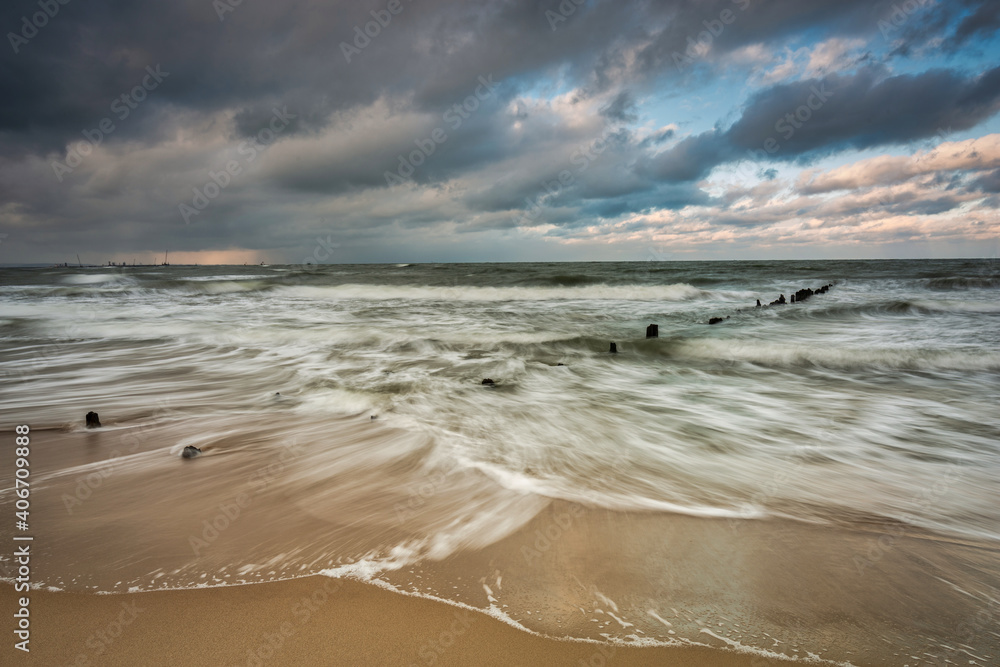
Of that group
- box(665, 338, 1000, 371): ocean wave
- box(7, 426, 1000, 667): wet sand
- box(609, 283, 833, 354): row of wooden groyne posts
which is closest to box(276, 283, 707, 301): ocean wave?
box(609, 283, 833, 354): row of wooden groyne posts

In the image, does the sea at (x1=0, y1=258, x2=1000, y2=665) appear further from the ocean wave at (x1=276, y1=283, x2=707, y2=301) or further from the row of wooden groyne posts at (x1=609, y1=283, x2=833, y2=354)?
the ocean wave at (x1=276, y1=283, x2=707, y2=301)

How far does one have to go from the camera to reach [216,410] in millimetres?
4719

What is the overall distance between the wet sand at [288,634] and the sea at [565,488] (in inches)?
3.0

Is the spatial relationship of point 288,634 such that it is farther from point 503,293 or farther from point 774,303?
point 503,293

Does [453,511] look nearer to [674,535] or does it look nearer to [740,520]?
[674,535]

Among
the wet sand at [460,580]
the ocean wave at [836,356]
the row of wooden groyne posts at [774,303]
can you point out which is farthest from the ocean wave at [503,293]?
the wet sand at [460,580]

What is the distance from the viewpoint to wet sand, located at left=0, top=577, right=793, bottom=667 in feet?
5.09

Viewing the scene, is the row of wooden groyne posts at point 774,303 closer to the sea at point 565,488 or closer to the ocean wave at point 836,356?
the ocean wave at point 836,356

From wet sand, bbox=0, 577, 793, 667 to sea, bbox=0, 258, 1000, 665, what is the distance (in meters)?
0.08

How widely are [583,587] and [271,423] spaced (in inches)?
137

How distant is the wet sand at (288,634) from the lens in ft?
5.09

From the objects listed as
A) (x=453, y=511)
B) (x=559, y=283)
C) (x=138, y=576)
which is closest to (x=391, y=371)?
(x=453, y=511)

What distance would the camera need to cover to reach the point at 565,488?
2.96m

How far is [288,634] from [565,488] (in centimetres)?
177
